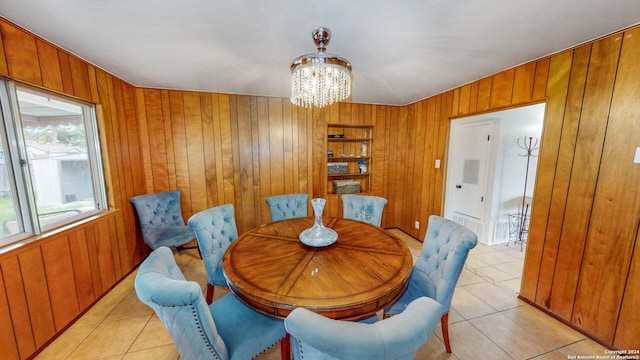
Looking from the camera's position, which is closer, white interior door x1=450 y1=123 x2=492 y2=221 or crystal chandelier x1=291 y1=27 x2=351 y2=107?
crystal chandelier x1=291 y1=27 x2=351 y2=107

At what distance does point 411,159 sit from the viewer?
369 centimetres

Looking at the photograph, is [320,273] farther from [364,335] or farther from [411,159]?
[411,159]

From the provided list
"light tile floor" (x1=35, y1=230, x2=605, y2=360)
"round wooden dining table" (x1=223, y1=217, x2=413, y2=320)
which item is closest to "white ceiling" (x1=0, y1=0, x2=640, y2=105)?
"round wooden dining table" (x1=223, y1=217, x2=413, y2=320)

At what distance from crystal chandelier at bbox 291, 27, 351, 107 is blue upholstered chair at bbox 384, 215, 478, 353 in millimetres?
1288

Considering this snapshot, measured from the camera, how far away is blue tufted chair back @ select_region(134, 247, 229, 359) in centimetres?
84

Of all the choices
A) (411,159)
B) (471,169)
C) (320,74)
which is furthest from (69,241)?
(471,169)

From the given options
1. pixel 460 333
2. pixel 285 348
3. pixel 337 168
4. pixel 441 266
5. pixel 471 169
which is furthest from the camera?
pixel 337 168

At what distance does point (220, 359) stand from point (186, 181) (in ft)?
8.37

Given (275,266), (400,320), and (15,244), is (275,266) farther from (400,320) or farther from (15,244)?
(15,244)

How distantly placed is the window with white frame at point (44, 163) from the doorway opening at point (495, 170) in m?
4.12

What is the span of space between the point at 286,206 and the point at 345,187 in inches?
51.7

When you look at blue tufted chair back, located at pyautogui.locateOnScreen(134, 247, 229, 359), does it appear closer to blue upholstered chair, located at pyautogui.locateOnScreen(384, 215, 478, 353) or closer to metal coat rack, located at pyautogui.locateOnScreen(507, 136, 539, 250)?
blue upholstered chair, located at pyautogui.locateOnScreen(384, 215, 478, 353)

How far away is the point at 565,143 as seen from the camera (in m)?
1.81

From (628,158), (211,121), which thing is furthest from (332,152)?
(628,158)
